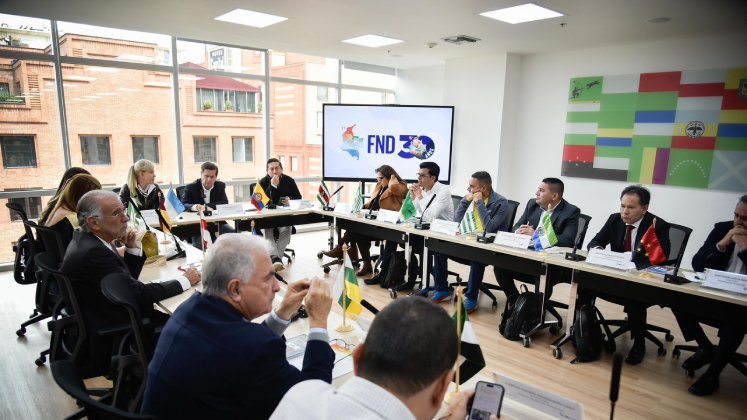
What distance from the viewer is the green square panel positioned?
523 centimetres

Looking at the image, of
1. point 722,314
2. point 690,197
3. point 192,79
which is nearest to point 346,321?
point 722,314

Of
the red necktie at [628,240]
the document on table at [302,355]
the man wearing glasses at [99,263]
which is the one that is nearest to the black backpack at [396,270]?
the red necktie at [628,240]

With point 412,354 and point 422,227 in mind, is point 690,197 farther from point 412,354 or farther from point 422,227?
point 412,354

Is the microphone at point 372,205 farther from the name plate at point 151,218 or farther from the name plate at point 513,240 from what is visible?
the name plate at point 151,218

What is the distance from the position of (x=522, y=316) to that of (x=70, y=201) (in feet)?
11.6

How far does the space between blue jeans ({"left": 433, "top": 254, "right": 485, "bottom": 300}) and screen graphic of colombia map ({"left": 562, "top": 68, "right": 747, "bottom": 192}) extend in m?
2.86

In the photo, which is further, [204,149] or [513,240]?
[204,149]

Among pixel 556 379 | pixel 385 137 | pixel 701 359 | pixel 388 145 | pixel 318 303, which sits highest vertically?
pixel 385 137

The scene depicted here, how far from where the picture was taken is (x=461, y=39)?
5.59 m

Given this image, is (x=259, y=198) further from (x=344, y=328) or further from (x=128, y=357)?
(x=344, y=328)

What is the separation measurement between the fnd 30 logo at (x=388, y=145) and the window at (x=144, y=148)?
2.78 meters

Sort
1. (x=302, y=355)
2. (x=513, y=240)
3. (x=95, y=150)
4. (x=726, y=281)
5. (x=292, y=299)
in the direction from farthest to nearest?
(x=95, y=150), (x=513, y=240), (x=726, y=281), (x=302, y=355), (x=292, y=299)

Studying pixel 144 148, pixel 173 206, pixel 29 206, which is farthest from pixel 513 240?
pixel 29 206

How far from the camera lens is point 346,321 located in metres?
2.17
